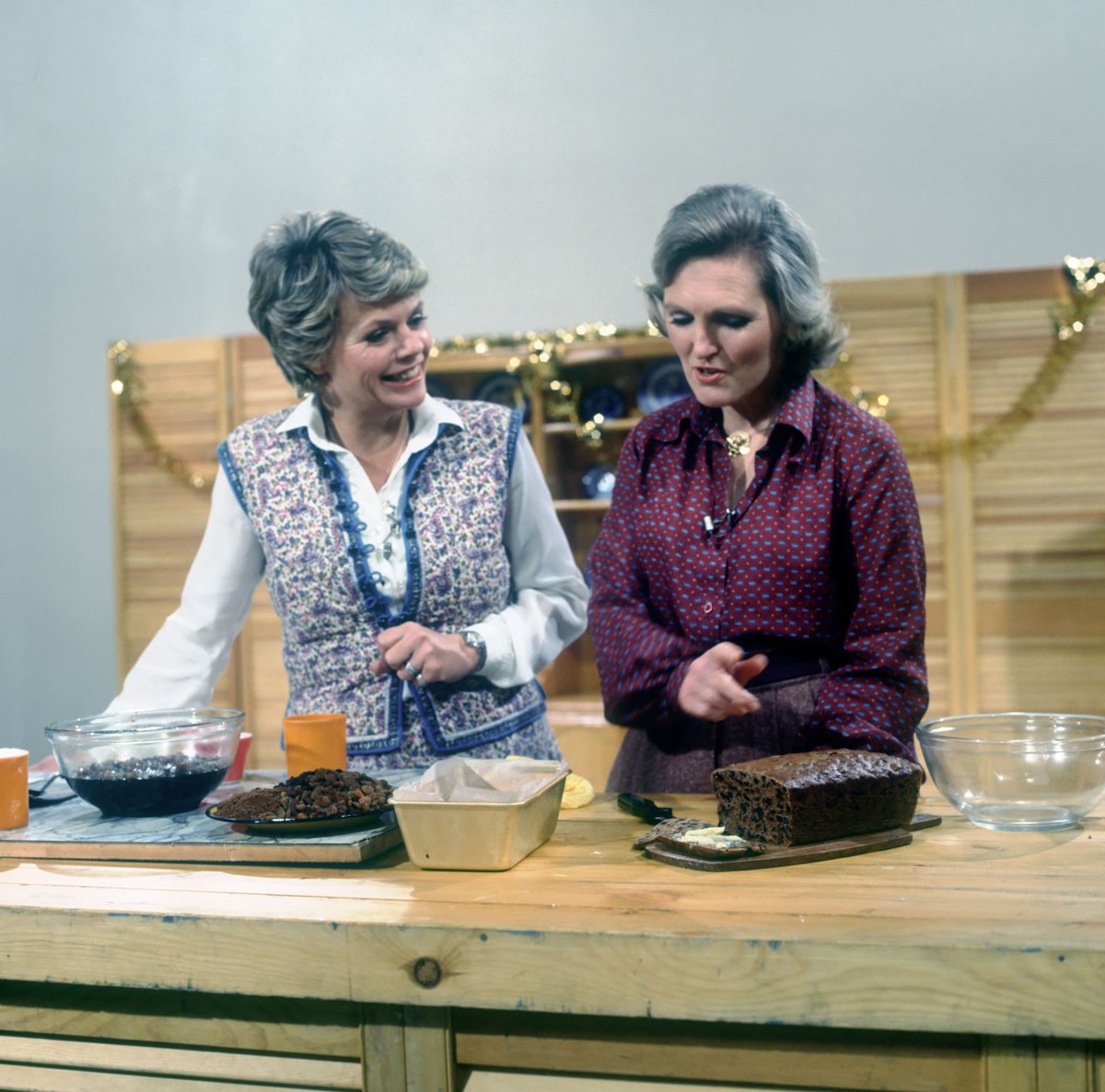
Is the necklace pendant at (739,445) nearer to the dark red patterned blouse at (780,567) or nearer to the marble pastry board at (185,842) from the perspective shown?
the dark red patterned blouse at (780,567)

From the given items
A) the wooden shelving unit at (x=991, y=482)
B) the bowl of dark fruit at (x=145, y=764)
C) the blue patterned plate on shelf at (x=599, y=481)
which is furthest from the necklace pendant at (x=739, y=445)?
the blue patterned plate on shelf at (x=599, y=481)

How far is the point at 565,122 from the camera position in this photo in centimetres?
408

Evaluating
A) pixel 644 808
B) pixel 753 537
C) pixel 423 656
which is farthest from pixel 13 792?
pixel 753 537

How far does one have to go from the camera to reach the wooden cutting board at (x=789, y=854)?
1312mm

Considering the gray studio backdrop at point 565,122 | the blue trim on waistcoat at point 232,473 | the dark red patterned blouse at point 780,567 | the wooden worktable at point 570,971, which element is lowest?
the wooden worktable at point 570,971

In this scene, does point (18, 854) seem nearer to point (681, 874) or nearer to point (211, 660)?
point (211, 660)

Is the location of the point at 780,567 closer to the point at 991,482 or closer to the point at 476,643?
the point at 476,643

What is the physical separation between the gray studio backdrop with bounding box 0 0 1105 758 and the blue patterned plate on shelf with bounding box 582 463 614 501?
0.52 metres

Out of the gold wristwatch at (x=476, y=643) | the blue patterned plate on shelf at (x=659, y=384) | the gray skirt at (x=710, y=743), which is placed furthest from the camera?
the blue patterned plate on shelf at (x=659, y=384)

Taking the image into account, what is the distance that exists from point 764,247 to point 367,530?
2.60 feet

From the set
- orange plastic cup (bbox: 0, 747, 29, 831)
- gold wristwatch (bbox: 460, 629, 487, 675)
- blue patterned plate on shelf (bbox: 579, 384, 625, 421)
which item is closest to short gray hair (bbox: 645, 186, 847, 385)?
gold wristwatch (bbox: 460, 629, 487, 675)

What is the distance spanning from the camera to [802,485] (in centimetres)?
177

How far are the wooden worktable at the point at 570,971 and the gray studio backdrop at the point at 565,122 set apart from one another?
3.02 meters

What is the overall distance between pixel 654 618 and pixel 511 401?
2.49 m
